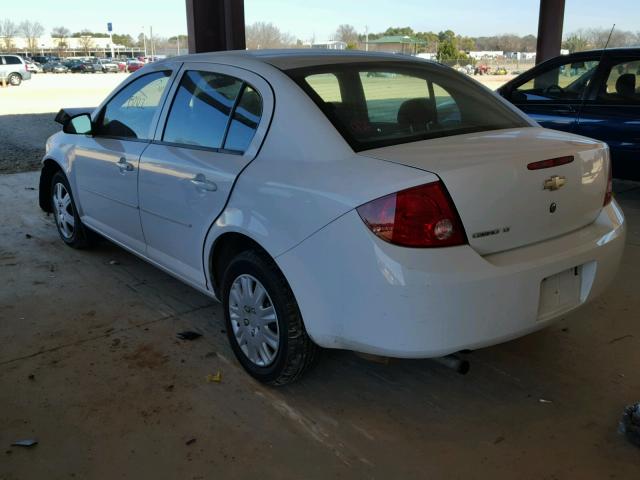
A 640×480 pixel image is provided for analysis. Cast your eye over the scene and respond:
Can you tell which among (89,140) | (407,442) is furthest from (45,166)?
(407,442)

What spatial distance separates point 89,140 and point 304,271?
8.70 feet

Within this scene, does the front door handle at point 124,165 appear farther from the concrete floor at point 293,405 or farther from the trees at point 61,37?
the trees at point 61,37

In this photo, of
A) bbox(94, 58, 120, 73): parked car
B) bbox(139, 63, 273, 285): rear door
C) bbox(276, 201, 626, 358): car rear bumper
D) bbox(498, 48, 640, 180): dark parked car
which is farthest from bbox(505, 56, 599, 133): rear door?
bbox(94, 58, 120, 73): parked car

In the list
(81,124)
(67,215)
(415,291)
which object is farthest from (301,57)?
(67,215)

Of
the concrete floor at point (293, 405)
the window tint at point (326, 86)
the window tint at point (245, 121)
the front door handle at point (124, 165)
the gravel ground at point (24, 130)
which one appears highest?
the window tint at point (326, 86)

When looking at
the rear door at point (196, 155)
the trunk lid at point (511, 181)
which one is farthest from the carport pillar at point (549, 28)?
the rear door at point (196, 155)

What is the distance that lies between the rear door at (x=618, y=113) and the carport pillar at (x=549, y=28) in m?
5.63

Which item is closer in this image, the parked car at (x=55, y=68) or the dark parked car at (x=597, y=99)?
the dark parked car at (x=597, y=99)

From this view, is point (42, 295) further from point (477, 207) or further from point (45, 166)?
point (477, 207)

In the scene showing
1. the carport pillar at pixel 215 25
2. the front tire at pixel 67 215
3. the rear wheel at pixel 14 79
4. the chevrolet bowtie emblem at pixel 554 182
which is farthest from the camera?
the rear wheel at pixel 14 79

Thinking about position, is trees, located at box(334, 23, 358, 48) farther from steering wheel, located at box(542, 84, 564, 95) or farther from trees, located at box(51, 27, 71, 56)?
trees, located at box(51, 27, 71, 56)

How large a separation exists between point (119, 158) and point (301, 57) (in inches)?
57.7

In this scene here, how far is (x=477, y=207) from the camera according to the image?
2.39m

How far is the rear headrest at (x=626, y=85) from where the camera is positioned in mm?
6383
